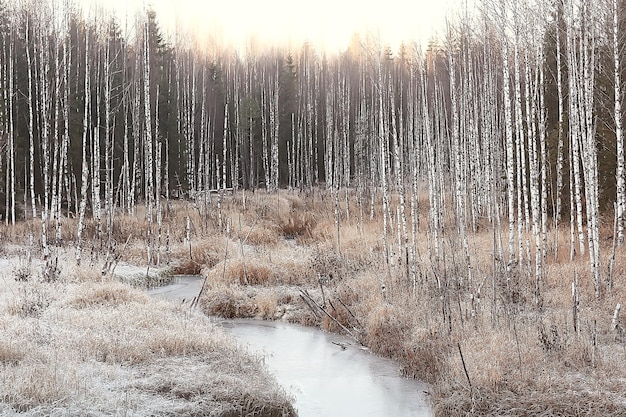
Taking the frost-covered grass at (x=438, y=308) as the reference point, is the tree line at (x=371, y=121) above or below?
above

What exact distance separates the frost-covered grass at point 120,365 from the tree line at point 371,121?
4.10 meters

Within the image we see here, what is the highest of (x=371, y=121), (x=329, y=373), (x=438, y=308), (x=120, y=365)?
(x=371, y=121)

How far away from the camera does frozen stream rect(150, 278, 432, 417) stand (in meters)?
7.20

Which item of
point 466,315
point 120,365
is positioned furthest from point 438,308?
point 120,365

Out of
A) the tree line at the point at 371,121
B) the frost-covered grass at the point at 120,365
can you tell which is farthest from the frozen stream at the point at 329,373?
the tree line at the point at 371,121

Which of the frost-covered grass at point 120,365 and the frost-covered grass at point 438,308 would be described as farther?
the frost-covered grass at point 438,308

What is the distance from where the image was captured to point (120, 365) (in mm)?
7027

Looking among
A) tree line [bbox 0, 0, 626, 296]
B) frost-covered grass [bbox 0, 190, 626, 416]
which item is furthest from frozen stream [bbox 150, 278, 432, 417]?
tree line [bbox 0, 0, 626, 296]

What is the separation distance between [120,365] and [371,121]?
77.8 ft

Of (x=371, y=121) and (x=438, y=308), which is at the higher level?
(x=371, y=121)

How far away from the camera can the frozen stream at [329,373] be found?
23.6 ft

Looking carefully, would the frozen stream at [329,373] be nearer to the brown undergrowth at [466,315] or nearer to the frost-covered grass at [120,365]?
the brown undergrowth at [466,315]

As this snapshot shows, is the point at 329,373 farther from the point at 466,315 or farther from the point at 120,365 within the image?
the point at 120,365

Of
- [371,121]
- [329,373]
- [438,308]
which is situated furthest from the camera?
[371,121]
